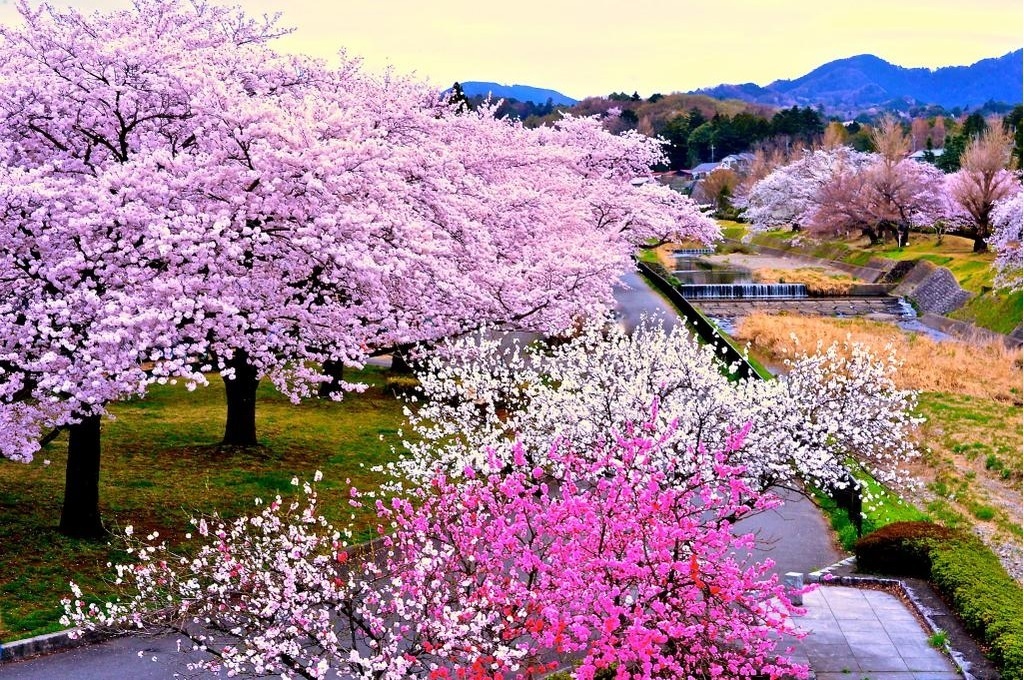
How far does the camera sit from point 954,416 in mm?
32844

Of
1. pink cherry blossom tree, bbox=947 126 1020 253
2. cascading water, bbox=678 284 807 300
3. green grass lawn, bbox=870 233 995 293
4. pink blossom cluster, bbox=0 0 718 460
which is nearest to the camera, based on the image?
pink blossom cluster, bbox=0 0 718 460

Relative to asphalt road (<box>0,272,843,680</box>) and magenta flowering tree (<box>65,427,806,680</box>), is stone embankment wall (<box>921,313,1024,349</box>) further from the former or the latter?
magenta flowering tree (<box>65,427,806,680</box>)

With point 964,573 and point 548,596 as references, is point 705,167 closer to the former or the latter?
point 964,573

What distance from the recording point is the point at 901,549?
1752cm

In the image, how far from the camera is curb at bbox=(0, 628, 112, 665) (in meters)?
13.5

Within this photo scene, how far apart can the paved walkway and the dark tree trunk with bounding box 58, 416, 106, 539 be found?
491 inches

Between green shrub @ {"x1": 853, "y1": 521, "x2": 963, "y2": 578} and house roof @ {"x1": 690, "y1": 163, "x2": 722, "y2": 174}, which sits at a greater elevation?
house roof @ {"x1": 690, "y1": 163, "x2": 722, "y2": 174}

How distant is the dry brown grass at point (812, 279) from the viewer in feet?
212

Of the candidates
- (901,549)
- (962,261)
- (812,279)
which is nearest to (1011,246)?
(962,261)

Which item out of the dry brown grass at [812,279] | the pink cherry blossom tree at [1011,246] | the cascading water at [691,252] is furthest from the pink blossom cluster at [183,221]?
the cascading water at [691,252]

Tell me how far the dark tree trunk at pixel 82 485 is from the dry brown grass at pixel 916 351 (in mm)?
23063

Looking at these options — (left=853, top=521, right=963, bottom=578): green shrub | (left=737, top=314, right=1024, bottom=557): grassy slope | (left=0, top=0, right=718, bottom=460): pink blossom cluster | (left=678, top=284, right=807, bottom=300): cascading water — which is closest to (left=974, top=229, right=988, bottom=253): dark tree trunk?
(left=678, top=284, right=807, bottom=300): cascading water

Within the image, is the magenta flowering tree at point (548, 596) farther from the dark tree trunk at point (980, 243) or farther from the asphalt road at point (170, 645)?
the dark tree trunk at point (980, 243)

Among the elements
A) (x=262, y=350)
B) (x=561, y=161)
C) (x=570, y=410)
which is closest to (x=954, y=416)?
(x=561, y=161)
